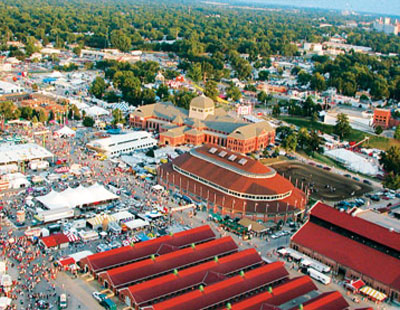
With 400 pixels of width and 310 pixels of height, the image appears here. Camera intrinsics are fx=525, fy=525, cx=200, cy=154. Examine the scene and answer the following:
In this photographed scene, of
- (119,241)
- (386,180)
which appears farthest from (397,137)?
(119,241)

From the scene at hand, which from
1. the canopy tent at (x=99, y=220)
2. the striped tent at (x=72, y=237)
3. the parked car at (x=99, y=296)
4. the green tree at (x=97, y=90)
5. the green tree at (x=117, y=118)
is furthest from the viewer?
the green tree at (x=97, y=90)

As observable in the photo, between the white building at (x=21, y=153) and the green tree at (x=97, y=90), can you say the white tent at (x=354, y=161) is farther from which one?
the green tree at (x=97, y=90)

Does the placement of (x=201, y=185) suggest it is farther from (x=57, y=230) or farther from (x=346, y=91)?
(x=346, y=91)

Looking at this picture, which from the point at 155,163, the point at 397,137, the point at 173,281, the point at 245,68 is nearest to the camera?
the point at 173,281

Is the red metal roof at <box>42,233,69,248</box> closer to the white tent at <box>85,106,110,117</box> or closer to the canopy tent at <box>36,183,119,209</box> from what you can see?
the canopy tent at <box>36,183,119,209</box>

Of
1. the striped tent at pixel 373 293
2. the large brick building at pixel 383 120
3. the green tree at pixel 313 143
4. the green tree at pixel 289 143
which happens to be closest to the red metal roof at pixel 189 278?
the striped tent at pixel 373 293

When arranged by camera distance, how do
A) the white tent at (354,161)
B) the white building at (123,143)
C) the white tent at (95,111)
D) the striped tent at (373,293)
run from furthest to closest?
the white tent at (95,111)
the white tent at (354,161)
the white building at (123,143)
the striped tent at (373,293)

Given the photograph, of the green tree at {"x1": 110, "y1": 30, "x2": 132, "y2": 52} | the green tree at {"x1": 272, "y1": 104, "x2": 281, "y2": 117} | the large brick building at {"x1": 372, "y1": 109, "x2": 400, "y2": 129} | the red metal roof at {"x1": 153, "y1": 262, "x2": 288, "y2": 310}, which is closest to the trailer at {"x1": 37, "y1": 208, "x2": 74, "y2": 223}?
the red metal roof at {"x1": 153, "y1": 262, "x2": 288, "y2": 310}
